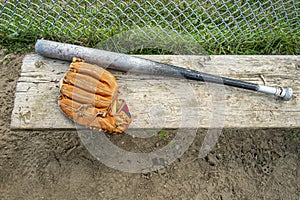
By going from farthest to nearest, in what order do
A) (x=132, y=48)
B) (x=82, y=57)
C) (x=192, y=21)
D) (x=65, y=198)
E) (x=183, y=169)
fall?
(x=192, y=21) → (x=132, y=48) → (x=183, y=169) → (x=65, y=198) → (x=82, y=57)

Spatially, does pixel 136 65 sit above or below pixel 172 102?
above

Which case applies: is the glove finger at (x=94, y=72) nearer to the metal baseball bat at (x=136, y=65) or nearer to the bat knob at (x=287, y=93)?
the metal baseball bat at (x=136, y=65)

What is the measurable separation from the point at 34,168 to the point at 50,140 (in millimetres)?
191

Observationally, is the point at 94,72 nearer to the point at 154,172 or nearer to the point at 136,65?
the point at 136,65

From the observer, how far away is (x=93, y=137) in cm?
202

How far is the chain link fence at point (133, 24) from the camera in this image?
87.7 inches

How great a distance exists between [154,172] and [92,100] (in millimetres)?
695

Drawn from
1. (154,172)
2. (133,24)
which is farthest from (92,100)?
(133,24)

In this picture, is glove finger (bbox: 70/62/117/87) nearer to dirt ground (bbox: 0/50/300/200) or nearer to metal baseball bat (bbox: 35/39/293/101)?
metal baseball bat (bbox: 35/39/293/101)

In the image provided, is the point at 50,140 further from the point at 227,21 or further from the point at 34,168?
the point at 227,21

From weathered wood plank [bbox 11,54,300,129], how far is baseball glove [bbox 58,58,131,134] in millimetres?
80

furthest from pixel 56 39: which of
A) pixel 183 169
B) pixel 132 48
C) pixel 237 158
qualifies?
pixel 237 158

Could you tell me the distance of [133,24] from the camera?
2.33 m

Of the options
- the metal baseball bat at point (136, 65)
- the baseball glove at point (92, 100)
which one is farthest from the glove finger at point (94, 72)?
the metal baseball bat at point (136, 65)
